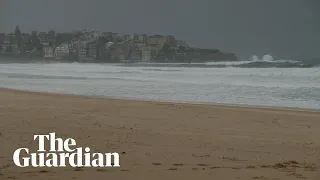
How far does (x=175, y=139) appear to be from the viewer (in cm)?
546

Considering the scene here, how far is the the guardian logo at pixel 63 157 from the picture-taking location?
13.0 ft

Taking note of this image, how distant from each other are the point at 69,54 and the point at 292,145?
7526 cm

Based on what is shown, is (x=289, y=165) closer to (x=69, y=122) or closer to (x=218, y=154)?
(x=218, y=154)

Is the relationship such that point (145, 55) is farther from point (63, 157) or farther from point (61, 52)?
→ point (63, 157)

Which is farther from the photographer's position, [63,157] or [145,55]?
[145,55]

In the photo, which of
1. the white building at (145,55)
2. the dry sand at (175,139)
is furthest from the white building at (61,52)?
the dry sand at (175,139)

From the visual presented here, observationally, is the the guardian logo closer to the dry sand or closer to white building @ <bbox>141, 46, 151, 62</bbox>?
the dry sand

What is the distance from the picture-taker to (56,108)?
8742 mm

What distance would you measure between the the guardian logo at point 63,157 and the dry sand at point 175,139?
106 millimetres

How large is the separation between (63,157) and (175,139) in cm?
168

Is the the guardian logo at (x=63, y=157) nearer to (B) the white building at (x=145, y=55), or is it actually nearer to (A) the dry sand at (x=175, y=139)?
(A) the dry sand at (x=175, y=139)

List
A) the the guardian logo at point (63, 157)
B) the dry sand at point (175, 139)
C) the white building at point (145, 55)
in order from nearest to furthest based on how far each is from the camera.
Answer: the dry sand at point (175, 139), the the guardian logo at point (63, 157), the white building at point (145, 55)

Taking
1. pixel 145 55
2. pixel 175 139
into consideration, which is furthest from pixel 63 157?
pixel 145 55

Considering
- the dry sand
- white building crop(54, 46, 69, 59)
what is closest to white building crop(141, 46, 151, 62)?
white building crop(54, 46, 69, 59)
